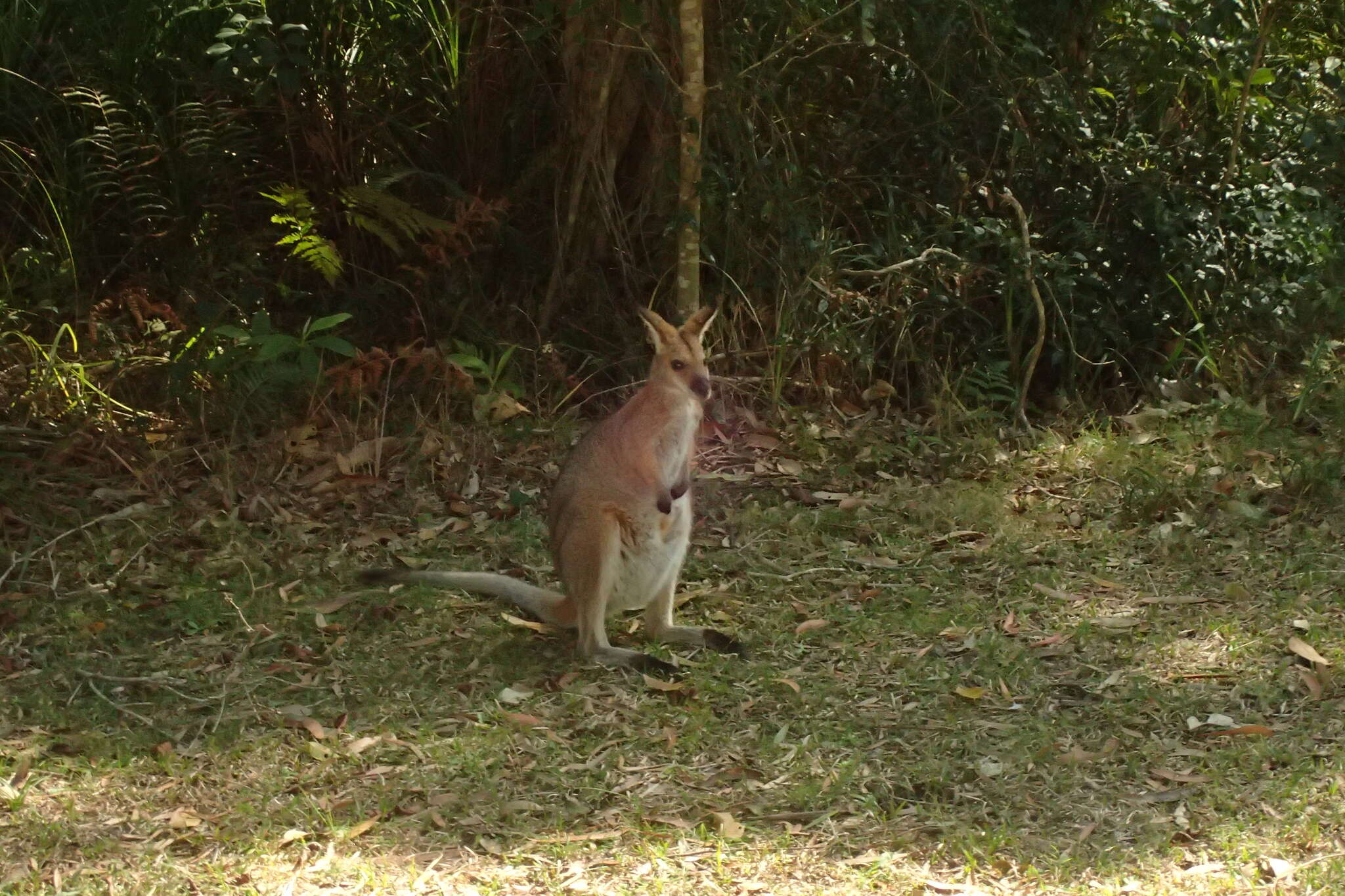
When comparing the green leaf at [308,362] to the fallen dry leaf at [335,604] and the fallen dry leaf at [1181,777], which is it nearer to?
the fallen dry leaf at [335,604]

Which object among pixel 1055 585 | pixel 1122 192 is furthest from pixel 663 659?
pixel 1122 192

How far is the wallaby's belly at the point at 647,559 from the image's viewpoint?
185 inches

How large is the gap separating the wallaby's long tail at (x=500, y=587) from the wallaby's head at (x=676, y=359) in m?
0.84

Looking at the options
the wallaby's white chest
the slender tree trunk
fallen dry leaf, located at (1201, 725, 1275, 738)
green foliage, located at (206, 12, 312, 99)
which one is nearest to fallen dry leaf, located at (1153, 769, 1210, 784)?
fallen dry leaf, located at (1201, 725, 1275, 738)

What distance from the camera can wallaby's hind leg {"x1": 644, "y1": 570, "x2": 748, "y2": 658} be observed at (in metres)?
4.80

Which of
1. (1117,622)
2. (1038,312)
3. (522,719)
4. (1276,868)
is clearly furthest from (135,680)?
(1038,312)

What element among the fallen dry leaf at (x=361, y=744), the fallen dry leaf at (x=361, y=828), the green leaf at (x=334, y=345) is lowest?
the fallen dry leaf at (x=361, y=744)

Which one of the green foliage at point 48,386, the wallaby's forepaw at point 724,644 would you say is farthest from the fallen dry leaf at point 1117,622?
the green foliage at point 48,386

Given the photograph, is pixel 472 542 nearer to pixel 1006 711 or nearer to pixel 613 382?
pixel 613 382

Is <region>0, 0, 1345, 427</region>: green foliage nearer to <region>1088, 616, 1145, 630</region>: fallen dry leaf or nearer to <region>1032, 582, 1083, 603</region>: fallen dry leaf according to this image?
<region>1032, 582, 1083, 603</region>: fallen dry leaf

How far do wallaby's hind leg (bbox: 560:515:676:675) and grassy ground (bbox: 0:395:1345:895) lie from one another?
71 mm

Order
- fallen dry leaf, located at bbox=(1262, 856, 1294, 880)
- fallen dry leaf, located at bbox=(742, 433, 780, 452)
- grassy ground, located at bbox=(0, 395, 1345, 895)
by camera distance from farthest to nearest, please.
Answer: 1. fallen dry leaf, located at bbox=(742, 433, 780, 452)
2. grassy ground, located at bbox=(0, 395, 1345, 895)
3. fallen dry leaf, located at bbox=(1262, 856, 1294, 880)

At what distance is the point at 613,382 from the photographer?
22.8 ft

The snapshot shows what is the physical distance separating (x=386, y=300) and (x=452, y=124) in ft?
3.10
